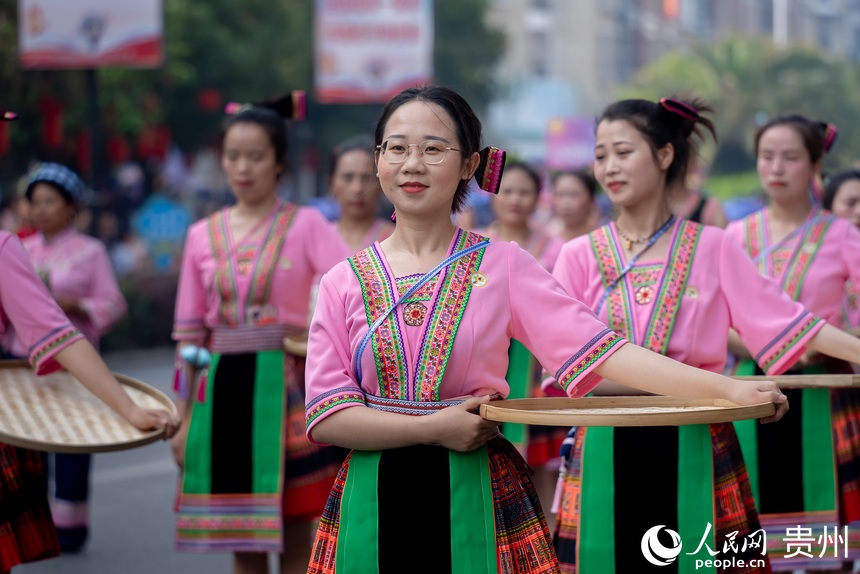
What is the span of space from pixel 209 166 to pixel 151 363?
20244mm

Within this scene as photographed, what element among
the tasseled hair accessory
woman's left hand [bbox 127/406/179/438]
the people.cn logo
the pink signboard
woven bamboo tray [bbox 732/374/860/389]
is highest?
the pink signboard

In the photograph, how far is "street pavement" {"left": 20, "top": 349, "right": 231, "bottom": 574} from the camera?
21.4 ft

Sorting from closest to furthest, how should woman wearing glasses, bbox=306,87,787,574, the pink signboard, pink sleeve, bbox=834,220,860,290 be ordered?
woman wearing glasses, bbox=306,87,787,574, pink sleeve, bbox=834,220,860,290, the pink signboard

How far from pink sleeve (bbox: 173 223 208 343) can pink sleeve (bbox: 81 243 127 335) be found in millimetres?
1896

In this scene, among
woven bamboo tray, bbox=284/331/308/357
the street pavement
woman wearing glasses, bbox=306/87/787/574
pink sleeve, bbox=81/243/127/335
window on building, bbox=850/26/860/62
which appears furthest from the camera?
window on building, bbox=850/26/860/62

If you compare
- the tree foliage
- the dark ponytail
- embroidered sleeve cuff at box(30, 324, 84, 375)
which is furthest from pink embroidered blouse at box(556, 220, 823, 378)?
the tree foliage

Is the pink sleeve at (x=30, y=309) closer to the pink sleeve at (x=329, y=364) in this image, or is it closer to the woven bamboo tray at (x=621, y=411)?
the pink sleeve at (x=329, y=364)

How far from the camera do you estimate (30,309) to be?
4301 millimetres

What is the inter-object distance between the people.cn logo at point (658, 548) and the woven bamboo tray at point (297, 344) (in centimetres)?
171

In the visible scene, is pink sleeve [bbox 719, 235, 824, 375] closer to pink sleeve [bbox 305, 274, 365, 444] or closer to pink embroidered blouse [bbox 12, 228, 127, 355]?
pink sleeve [bbox 305, 274, 365, 444]

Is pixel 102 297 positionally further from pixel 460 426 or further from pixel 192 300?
pixel 460 426

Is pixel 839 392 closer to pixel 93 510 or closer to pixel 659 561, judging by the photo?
pixel 659 561

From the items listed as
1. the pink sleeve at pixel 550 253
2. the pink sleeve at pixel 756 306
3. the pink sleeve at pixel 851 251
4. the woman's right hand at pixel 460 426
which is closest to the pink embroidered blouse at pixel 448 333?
the woman's right hand at pixel 460 426

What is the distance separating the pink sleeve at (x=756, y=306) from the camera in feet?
13.4
